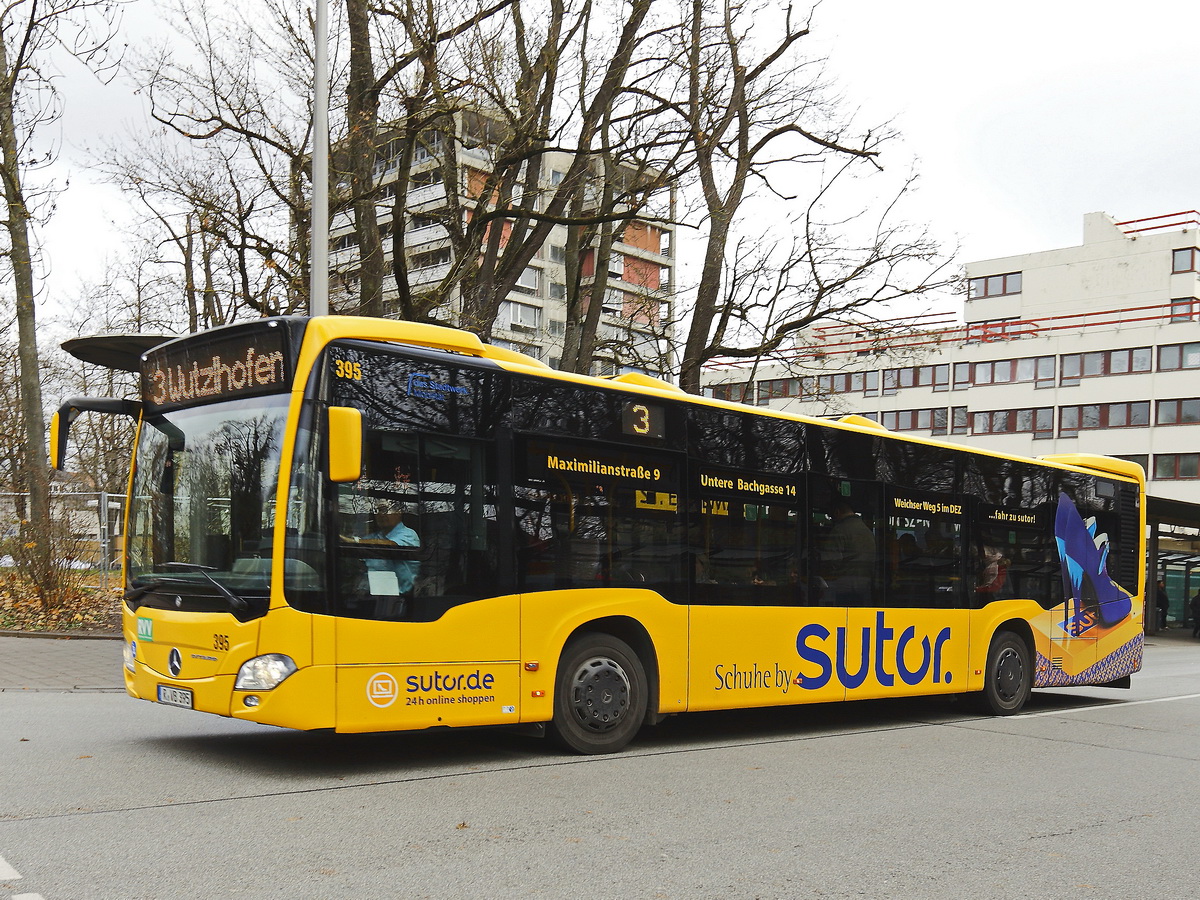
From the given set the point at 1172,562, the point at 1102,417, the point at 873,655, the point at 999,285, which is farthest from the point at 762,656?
the point at 999,285

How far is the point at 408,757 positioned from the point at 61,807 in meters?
2.66

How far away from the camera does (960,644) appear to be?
12398 millimetres

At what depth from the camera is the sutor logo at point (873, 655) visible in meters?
10.7

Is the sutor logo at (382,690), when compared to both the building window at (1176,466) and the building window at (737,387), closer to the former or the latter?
the building window at (737,387)

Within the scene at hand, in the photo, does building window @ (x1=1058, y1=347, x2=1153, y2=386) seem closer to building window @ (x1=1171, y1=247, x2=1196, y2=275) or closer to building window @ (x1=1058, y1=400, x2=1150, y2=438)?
building window @ (x1=1058, y1=400, x2=1150, y2=438)

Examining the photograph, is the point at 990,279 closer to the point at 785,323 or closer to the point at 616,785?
the point at 785,323

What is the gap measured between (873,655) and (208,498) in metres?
6.22

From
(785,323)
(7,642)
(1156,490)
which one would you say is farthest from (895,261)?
(1156,490)

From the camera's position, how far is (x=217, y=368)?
8.12 metres

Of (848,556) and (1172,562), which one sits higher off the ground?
(848,556)

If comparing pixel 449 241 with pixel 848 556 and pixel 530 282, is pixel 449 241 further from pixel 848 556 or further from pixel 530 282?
pixel 530 282

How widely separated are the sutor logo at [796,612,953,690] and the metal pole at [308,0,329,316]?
648 centimetres

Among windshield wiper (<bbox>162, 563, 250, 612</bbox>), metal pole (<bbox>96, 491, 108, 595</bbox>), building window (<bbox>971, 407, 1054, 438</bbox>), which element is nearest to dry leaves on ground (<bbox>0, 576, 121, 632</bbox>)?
metal pole (<bbox>96, 491, 108, 595</bbox>)

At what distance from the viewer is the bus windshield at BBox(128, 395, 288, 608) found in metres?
7.54
